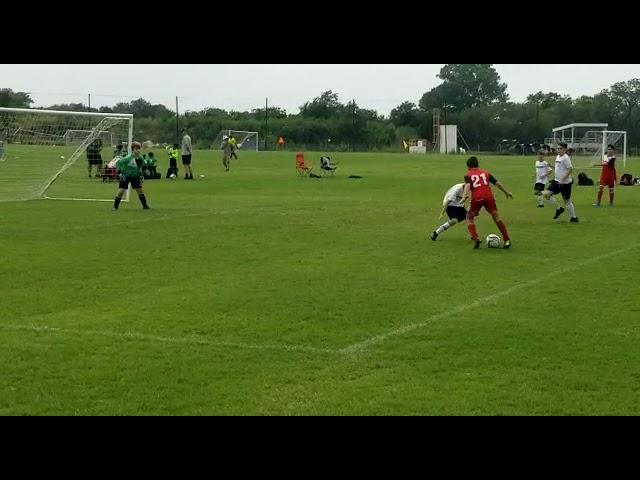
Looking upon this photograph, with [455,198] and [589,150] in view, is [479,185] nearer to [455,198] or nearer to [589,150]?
[455,198]

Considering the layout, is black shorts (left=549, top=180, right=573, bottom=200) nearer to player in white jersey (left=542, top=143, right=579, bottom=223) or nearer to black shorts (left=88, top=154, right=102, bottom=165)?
player in white jersey (left=542, top=143, right=579, bottom=223)

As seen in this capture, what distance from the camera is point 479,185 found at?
16.5 m

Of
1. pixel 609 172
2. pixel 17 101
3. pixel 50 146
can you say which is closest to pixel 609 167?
pixel 609 172

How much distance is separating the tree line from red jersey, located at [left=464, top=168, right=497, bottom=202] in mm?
62073

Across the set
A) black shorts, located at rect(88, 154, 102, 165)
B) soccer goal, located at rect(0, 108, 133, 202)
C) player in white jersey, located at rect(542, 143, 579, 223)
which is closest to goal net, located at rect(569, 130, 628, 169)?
black shorts, located at rect(88, 154, 102, 165)

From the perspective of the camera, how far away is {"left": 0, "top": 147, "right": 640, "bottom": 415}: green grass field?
710 cm

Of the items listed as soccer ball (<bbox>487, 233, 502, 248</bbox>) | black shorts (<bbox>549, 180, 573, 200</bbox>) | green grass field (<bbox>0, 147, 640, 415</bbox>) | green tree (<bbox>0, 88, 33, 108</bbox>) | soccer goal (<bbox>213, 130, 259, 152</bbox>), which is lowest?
green grass field (<bbox>0, 147, 640, 415</bbox>)

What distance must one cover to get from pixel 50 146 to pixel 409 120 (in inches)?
2536

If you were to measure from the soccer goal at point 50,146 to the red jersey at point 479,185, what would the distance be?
13113mm

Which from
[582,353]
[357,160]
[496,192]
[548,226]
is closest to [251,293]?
[582,353]

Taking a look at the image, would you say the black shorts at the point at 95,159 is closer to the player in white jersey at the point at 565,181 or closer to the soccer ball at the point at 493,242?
the player in white jersey at the point at 565,181
